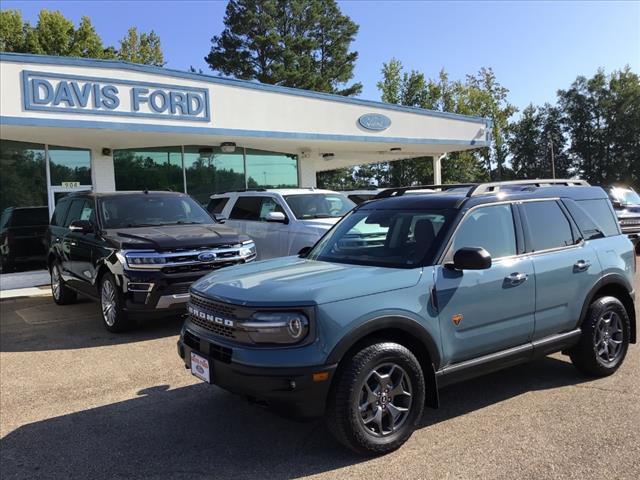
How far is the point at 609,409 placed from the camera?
427cm

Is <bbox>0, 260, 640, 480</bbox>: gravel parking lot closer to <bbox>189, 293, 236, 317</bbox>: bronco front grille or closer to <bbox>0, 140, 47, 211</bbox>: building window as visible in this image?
<bbox>189, 293, 236, 317</bbox>: bronco front grille

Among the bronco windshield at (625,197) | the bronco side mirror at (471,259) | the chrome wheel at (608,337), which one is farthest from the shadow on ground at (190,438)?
the bronco windshield at (625,197)

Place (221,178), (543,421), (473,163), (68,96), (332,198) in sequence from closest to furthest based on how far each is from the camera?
(543,421)
(332,198)
(68,96)
(221,178)
(473,163)

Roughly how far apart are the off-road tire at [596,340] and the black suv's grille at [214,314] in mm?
3106

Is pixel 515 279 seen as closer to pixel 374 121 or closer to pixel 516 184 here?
pixel 516 184

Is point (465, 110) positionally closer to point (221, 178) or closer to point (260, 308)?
point (221, 178)

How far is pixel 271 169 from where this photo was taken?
18.9m

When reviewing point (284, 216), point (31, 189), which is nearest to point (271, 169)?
point (31, 189)

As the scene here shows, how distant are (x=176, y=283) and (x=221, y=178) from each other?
36.6ft

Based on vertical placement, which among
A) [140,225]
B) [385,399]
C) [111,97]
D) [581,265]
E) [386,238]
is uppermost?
[111,97]

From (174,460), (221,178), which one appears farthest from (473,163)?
(174,460)

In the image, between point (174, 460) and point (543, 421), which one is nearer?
point (174, 460)

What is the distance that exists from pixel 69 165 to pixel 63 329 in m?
8.56

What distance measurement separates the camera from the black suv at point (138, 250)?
6840mm
